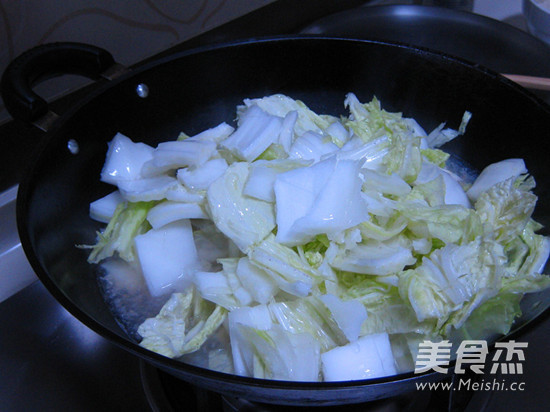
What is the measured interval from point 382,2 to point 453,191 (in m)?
0.98

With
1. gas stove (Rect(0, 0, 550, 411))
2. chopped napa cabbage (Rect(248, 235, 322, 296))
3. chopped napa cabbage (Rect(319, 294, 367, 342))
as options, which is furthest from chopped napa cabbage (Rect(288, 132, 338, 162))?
gas stove (Rect(0, 0, 550, 411))

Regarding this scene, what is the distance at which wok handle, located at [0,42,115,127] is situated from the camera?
91 cm

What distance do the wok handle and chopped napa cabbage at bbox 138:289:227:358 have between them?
0.41 metres

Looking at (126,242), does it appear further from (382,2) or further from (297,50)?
(382,2)

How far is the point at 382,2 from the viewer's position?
1.75 meters

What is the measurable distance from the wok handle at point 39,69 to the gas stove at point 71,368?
0.24 meters

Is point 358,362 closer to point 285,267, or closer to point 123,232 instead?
point 285,267

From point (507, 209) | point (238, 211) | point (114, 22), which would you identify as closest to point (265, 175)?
point (238, 211)

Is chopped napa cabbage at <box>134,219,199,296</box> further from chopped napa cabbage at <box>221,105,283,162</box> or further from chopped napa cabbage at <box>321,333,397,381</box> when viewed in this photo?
chopped napa cabbage at <box>321,333,397,381</box>

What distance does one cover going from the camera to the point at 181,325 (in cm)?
85

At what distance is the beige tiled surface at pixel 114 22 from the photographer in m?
1.09

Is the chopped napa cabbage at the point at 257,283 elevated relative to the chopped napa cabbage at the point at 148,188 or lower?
lower

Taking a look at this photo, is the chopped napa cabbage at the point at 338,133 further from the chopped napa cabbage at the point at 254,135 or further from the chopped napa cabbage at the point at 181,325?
the chopped napa cabbage at the point at 181,325

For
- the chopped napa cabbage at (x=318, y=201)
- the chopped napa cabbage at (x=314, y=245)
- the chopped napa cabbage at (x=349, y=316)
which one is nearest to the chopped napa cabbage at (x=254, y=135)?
the chopped napa cabbage at (x=314, y=245)
